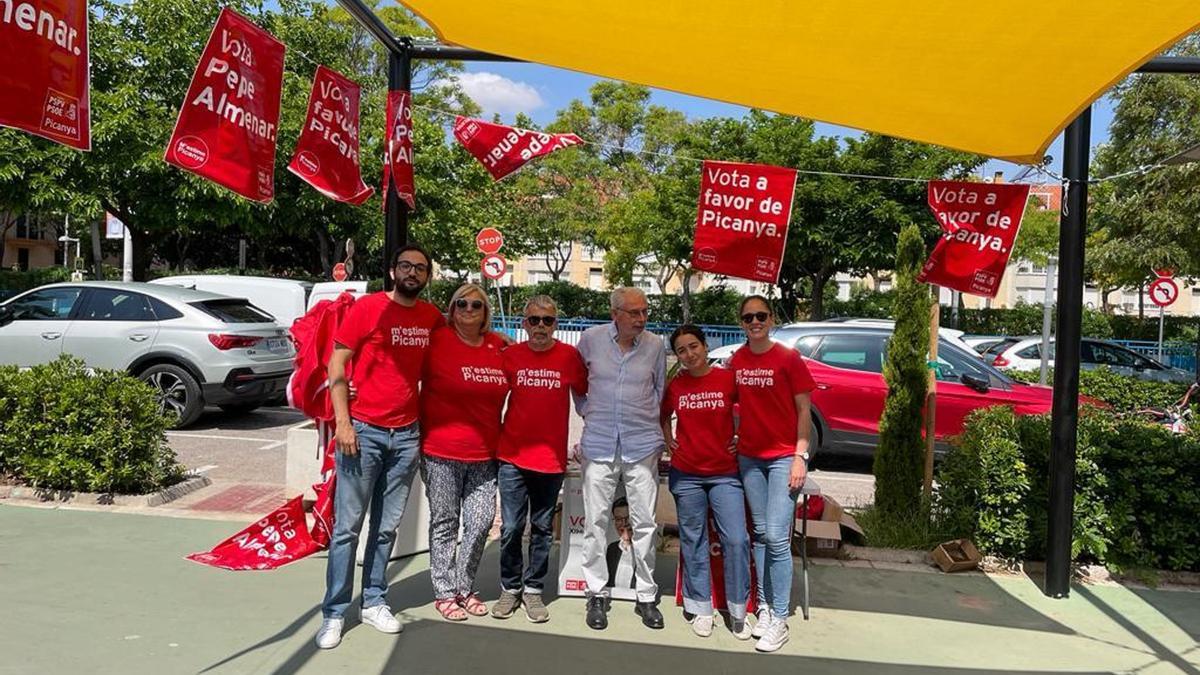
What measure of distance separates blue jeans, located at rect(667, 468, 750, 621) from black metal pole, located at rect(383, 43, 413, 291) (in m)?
2.38

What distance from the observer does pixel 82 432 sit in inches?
240

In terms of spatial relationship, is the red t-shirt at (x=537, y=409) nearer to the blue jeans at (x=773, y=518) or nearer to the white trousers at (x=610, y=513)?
the white trousers at (x=610, y=513)

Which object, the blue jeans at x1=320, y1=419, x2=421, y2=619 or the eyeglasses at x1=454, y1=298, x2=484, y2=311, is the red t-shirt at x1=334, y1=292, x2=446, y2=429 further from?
the eyeglasses at x1=454, y1=298, x2=484, y2=311

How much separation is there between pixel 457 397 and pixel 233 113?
1.90 metres

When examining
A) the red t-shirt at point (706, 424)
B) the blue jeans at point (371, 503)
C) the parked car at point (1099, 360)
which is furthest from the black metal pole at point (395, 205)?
the parked car at point (1099, 360)

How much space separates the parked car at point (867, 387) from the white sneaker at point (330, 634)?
17.7 feet

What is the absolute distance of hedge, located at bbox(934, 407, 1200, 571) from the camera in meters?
5.18

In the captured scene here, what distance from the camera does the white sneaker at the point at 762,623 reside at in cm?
410

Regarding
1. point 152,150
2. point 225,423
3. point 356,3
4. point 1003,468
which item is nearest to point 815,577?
point 1003,468

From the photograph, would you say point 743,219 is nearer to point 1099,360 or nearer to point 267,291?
point 267,291

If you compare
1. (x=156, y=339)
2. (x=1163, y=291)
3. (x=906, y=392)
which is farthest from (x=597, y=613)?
(x=1163, y=291)

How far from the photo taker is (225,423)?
1016cm

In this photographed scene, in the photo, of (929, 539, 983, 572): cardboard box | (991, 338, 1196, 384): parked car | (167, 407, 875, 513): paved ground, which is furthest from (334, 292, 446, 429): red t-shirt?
(991, 338, 1196, 384): parked car

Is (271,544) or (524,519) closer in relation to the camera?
(524,519)
